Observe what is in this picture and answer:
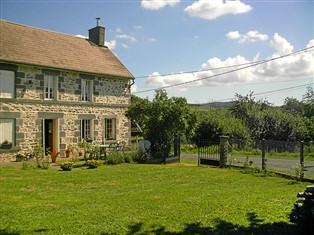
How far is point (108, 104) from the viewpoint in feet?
67.2

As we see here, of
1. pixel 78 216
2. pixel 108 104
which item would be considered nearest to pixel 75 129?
pixel 108 104

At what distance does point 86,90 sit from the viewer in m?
19.5

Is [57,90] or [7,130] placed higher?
[57,90]

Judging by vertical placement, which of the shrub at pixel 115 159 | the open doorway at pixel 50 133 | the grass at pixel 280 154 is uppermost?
the open doorway at pixel 50 133

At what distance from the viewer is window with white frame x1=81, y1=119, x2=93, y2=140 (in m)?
19.2

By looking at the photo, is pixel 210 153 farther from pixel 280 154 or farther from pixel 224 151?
pixel 280 154

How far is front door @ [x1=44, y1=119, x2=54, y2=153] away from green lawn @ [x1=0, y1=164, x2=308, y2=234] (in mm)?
5862

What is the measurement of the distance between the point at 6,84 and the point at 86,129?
5718mm

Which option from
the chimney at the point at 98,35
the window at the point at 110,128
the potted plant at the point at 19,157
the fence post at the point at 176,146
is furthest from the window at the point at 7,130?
the chimney at the point at 98,35

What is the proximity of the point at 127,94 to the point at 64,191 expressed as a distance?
13594 millimetres

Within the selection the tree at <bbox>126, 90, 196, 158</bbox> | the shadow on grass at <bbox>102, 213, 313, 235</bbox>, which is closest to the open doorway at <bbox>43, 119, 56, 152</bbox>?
the tree at <bbox>126, 90, 196, 158</bbox>

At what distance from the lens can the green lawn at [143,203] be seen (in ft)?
18.1

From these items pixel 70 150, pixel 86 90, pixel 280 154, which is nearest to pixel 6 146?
pixel 70 150

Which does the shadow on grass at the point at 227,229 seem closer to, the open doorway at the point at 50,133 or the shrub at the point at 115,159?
the shrub at the point at 115,159
